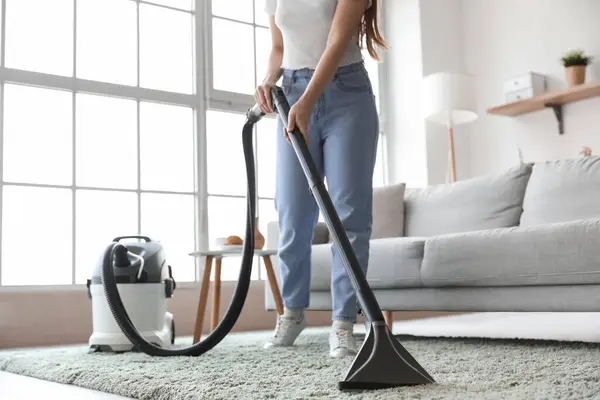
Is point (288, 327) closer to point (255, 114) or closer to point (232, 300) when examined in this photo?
point (232, 300)

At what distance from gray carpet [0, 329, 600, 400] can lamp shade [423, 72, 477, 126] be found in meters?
2.25

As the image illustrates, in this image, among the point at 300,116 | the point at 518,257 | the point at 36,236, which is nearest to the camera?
the point at 300,116

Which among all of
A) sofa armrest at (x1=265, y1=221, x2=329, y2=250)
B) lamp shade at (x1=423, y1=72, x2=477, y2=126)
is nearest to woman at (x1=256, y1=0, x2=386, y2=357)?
sofa armrest at (x1=265, y1=221, x2=329, y2=250)

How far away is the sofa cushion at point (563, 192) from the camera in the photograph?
2891 millimetres

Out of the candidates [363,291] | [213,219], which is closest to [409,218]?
[213,219]

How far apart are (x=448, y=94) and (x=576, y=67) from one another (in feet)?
2.60

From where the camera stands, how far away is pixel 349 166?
209 centimetres

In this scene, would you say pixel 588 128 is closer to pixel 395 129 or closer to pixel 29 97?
pixel 395 129

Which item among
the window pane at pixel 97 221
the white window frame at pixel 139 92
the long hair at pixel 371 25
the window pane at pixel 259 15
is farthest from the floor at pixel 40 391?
the window pane at pixel 259 15

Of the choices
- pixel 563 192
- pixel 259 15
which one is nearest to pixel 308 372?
pixel 563 192

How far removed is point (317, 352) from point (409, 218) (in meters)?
1.60

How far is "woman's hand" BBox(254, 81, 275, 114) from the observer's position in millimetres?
2121

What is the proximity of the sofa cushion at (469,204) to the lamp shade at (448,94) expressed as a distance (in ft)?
3.20

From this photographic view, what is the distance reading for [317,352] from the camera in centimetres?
217
